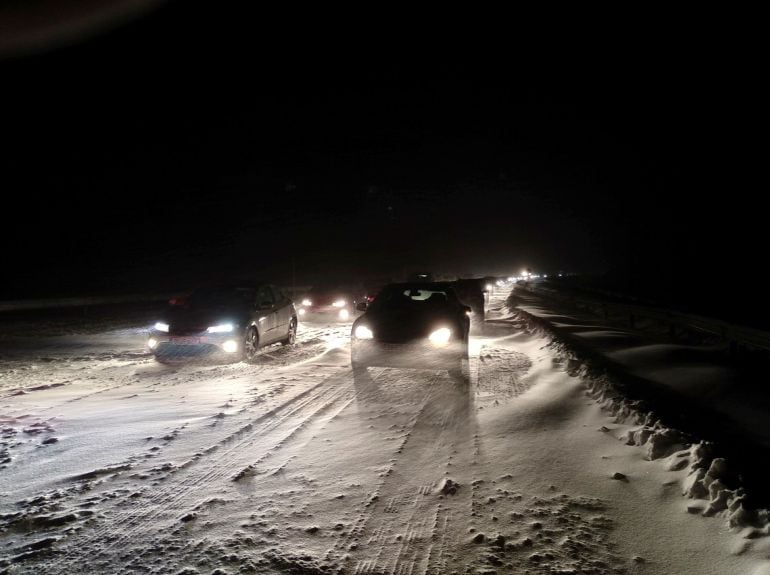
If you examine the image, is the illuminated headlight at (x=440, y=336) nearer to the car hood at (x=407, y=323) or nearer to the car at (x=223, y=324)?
the car hood at (x=407, y=323)

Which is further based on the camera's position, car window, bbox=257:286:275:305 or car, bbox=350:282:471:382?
car window, bbox=257:286:275:305

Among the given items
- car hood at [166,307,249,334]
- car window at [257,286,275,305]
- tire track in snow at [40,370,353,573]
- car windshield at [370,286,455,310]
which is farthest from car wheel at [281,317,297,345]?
tire track in snow at [40,370,353,573]

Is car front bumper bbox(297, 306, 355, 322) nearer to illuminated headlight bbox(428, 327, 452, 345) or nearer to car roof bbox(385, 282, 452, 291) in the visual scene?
car roof bbox(385, 282, 452, 291)

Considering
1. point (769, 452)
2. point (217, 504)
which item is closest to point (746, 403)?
point (769, 452)

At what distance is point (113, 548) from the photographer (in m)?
3.22

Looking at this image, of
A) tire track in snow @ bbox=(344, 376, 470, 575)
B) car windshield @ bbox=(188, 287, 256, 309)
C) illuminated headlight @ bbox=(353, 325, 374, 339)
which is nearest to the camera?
tire track in snow @ bbox=(344, 376, 470, 575)

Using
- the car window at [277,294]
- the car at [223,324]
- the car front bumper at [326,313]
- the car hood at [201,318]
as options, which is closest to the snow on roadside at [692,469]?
the car at [223,324]

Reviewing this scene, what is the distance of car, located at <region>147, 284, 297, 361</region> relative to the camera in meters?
9.53

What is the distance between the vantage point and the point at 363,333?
8398 mm

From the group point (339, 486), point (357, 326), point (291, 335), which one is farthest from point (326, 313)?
point (339, 486)

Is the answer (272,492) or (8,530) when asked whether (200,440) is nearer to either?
(272,492)

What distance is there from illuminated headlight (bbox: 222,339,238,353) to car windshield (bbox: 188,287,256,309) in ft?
4.56

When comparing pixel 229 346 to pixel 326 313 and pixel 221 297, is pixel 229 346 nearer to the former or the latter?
pixel 221 297

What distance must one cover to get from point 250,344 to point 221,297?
197 cm
